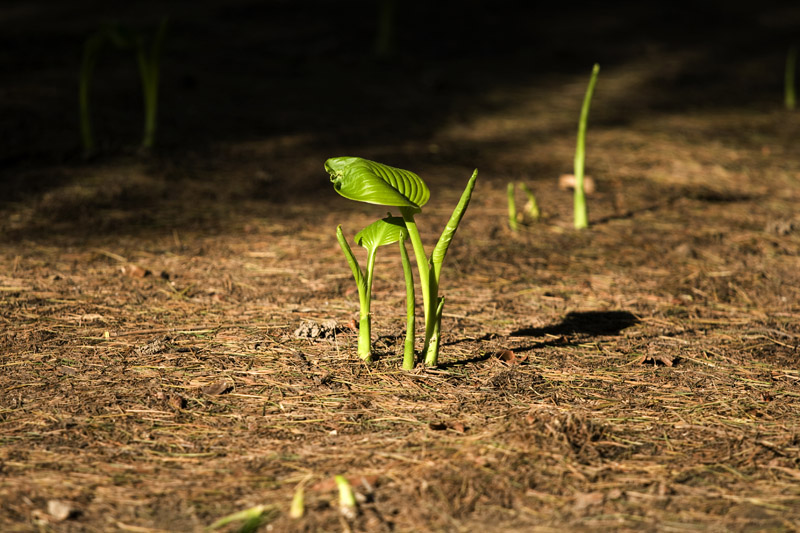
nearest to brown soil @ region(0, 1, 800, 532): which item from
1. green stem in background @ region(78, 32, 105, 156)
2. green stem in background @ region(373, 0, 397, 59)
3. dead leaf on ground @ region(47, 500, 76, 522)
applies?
dead leaf on ground @ region(47, 500, 76, 522)

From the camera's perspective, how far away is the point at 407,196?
2047 millimetres

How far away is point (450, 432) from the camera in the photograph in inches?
74.9

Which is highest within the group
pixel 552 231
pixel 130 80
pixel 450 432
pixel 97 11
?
pixel 97 11

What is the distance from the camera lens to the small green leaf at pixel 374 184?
190 cm

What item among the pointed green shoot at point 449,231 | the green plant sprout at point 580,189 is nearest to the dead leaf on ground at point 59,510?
the pointed green shoot at point 449,231

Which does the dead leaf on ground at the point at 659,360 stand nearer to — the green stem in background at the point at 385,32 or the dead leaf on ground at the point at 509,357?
the dead leaf on ground at the point at 509,357

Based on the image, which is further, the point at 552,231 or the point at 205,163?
the point at 205,163

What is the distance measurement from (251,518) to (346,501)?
0.21 meters

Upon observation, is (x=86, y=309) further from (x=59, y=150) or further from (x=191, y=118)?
(x=191, y=118)

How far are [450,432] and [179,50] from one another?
5635mm

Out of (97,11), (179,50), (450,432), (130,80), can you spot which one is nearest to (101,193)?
(130,80)

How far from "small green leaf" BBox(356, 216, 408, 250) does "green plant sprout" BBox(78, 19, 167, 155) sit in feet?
7.97

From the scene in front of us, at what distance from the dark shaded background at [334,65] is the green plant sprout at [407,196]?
2471mm

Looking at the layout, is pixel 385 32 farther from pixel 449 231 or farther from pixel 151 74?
pixel 449 231
